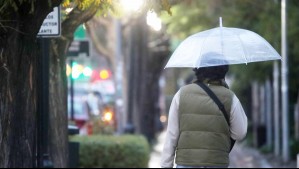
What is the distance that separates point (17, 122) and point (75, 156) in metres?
4.03

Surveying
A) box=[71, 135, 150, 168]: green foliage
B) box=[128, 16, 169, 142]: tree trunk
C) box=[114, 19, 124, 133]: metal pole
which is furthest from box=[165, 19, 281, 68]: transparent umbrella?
box=[114, 19, 124, 133]: metal pole

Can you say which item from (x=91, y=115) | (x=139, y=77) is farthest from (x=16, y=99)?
(x=139, y=77)

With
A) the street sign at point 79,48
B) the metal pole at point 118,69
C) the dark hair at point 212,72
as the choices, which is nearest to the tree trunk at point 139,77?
the metal pole at point 118,69

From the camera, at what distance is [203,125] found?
6898 millimetres

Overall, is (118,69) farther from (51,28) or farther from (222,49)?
(222,49)

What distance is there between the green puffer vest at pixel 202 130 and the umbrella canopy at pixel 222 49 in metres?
0.35

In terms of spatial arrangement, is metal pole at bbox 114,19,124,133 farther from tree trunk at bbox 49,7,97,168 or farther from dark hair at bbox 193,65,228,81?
dark hair at bbox 193,65,228,81

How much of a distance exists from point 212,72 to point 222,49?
391mm

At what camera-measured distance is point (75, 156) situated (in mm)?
12258

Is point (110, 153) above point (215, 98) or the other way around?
the other way around

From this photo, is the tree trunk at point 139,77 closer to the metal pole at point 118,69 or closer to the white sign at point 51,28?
the metal pole at point 118,69

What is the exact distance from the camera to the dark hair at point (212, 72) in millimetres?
7102

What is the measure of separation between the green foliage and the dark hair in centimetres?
938

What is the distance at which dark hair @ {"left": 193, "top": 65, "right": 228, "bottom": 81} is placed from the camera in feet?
23.3
